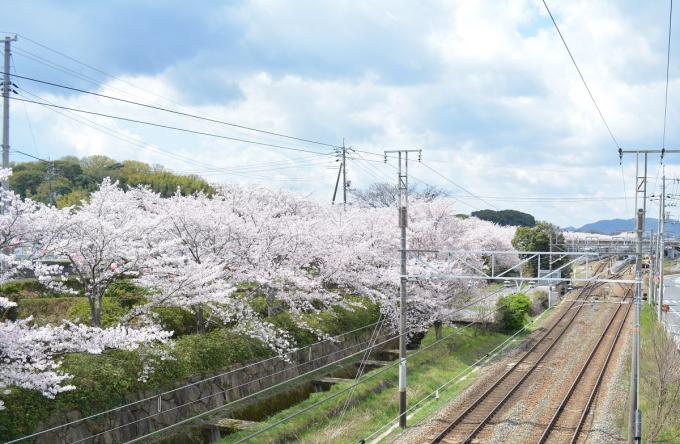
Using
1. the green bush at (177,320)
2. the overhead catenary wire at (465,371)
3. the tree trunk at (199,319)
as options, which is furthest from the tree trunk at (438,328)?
the tree trunk at (199,319)

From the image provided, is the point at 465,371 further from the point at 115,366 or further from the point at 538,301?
the point at 538,301

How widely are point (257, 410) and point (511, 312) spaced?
21758 mm

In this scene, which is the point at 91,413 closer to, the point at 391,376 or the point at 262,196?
the point at 391,376

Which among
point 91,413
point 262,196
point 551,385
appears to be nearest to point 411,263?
point 551,385

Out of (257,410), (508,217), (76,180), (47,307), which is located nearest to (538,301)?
(257,410)

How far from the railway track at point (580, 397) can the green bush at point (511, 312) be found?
478cm

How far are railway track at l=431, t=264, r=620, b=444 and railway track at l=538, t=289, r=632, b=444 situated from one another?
1987 mm

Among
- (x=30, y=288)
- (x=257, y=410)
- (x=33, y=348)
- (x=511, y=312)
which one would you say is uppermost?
(x=30, y=288)

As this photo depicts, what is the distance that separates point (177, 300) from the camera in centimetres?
1848

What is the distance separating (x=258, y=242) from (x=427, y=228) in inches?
513

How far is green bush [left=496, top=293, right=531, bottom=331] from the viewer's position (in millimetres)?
37969

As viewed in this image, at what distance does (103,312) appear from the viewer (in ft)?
69.5

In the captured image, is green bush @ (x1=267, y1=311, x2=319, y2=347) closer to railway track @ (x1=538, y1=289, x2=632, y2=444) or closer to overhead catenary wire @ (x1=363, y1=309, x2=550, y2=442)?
overhead catenary wire @ (x1=363, y1=309, x2=550, y2=442)

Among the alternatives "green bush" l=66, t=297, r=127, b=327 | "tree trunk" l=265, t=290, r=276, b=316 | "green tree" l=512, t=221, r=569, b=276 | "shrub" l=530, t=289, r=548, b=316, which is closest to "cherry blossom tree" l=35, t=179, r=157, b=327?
"green bush" l=66, t=297, r=127, b=327
